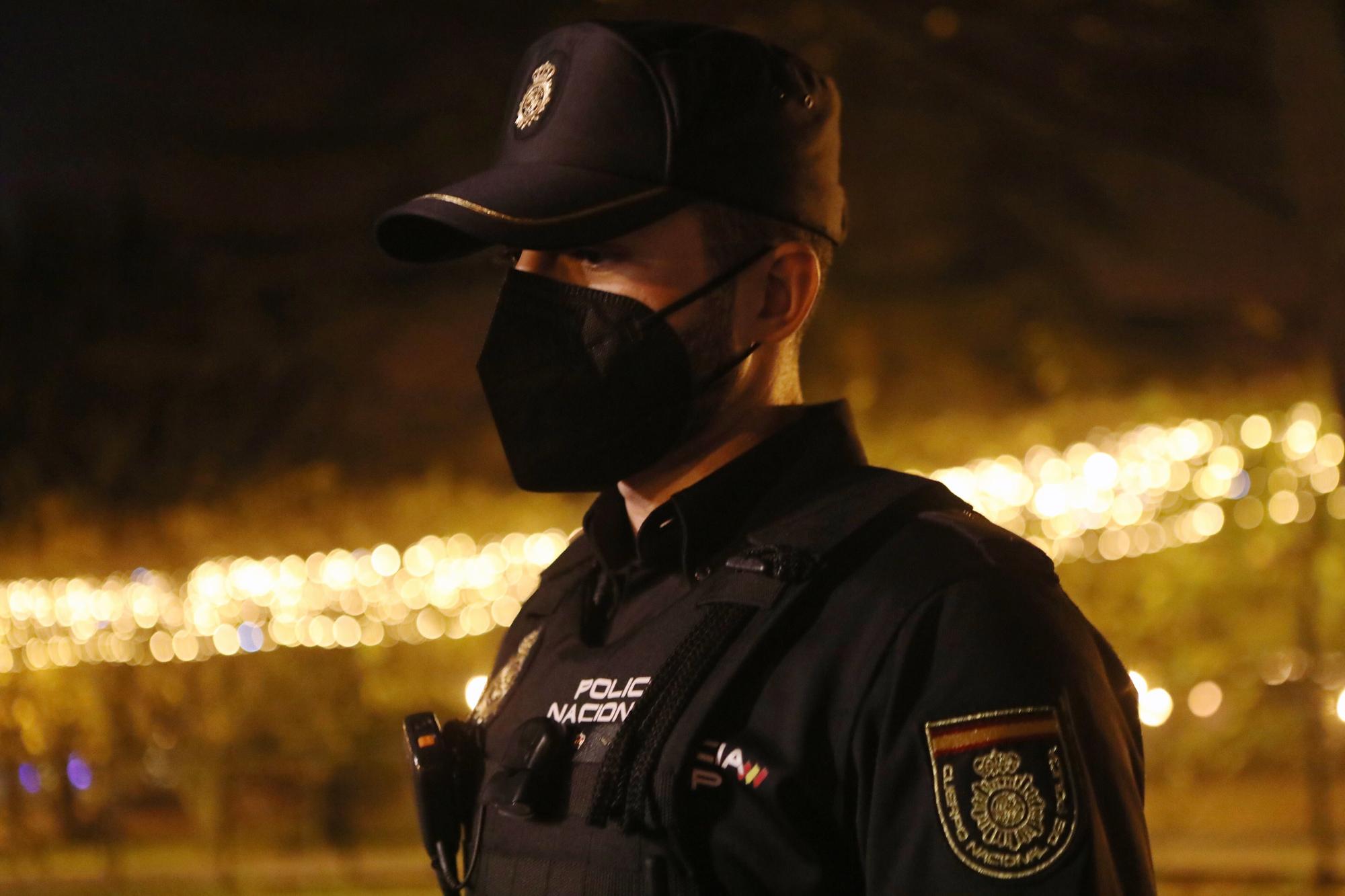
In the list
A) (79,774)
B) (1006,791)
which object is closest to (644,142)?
(1006,791)

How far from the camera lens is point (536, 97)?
6.13 ft

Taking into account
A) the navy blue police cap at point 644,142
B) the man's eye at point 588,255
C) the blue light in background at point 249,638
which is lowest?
the man's eye at point 588,255

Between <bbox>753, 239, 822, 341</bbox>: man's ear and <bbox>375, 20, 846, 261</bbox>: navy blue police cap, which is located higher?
Answer: <bbox>375, 20, 846, 261</bbox>: navy blue police cap

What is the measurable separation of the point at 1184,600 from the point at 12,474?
31.3ft

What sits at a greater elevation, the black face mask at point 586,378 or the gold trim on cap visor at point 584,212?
the gold trim on cap visor at point 584,212

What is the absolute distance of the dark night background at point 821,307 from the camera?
6.44 metres

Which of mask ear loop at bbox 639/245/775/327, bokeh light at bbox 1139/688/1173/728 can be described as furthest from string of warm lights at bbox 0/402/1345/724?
mask ear loop at bbox 639/245/775/327

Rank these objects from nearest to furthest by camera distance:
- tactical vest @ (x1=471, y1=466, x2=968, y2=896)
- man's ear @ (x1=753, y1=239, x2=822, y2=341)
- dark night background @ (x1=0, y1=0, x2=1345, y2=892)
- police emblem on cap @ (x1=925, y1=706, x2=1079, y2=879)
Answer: police emblem on cap @ (x1=925, y1=706, x2=1079, y2=879), tactical vest @ (x1=471, y1=466, x2=968, y2=896), man's ear @ (x1=753, y1=239, x2=822, y2=341), dark night background @ (x1=0, y1=0, x2=1345, y2=892)

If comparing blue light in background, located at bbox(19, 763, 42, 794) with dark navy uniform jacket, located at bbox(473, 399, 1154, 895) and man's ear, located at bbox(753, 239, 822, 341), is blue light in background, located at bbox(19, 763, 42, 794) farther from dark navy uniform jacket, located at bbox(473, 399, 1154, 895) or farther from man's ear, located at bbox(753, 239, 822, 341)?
man's ear, located at bbox(753, 239, 822, 341)

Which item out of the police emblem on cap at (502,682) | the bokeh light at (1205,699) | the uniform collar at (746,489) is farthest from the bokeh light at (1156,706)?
the uniform collar at (746,489)

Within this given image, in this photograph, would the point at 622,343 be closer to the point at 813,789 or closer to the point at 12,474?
the point at 813,789

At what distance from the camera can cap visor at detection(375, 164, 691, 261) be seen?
5.59ft

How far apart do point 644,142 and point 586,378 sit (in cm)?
32

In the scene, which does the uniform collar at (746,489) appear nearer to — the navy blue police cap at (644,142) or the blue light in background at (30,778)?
the navy blue police cap at (644,142)
